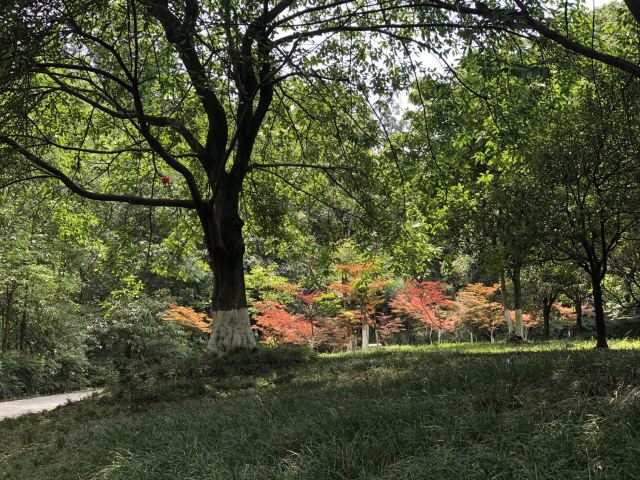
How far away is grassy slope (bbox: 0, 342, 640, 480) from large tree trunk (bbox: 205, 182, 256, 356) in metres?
3.71

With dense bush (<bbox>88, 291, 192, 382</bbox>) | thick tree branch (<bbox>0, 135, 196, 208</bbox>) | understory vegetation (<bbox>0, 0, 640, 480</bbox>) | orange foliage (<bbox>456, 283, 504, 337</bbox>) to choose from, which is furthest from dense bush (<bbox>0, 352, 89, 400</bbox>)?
orange foliage (<bbox>456, 283, 504, 337</bbox>)

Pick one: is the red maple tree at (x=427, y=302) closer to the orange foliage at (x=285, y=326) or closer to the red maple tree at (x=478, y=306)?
the red maple tree at (x=478, y=306)

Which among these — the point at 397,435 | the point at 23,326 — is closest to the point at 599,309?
the point at 397,435

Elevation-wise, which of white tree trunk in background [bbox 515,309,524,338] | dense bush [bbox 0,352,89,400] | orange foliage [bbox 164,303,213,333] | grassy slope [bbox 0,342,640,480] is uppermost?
orange foliage [bbox 164,303,213,333]

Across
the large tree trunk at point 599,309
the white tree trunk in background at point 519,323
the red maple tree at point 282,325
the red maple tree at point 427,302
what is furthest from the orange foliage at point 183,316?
the large tree trunk at point 599,309

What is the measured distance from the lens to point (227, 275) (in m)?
9.81

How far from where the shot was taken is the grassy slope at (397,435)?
292 centimetres

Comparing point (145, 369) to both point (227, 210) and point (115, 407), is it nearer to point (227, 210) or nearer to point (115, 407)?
Answer: point (115, 407)

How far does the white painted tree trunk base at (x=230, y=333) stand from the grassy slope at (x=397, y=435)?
3606mm

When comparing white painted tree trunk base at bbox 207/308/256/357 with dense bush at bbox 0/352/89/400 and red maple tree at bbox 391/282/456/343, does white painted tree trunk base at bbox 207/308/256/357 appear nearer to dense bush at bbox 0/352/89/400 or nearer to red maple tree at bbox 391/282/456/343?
dense bush at bbox 0/352/89/400

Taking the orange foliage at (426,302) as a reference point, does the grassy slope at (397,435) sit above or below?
below

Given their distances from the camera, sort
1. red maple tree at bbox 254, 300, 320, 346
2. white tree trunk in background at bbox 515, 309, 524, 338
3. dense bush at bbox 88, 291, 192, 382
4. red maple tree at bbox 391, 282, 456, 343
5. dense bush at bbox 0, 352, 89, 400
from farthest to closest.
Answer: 1. red maple tree at bbox 391, 282, 456, 343
2. red maple tree at bbox 254, 300, 320, 346
3. dense bush at bbox 88, 291, 192, 382
4. white tree trunk in background at bbox 515, 309, 524, 338
5. dense bush at bbox 0, 352, 89, 400

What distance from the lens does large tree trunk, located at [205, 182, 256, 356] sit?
9562 mm

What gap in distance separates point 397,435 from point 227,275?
22.2 ft
